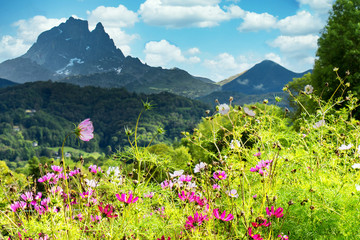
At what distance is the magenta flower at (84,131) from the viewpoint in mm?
1723

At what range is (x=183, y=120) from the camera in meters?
198

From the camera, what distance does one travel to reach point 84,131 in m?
1.79

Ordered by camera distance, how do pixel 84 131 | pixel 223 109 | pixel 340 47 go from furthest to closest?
pixel 340 47, pixel 223 109, pixel 84 131

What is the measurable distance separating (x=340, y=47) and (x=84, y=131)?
59.2ft

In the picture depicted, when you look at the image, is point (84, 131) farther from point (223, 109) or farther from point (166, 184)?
point (223, 109)

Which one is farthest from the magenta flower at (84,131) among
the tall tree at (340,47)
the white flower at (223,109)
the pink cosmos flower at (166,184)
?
the tall tree at (340,47)

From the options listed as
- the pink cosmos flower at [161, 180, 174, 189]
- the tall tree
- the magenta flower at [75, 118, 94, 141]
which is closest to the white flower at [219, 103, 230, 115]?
the pink cosmos flower at [161, 180, 174, 189]

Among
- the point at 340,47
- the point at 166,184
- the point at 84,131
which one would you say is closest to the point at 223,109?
the point at 166,184

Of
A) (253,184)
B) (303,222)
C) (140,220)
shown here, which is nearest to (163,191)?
(140,220)

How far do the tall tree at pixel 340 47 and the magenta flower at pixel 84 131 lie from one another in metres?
16.1

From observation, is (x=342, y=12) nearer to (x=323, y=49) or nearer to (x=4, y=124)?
(x=323, y=49)

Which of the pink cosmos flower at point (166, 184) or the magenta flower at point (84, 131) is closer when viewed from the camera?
the magenta flower at point (84, 131)

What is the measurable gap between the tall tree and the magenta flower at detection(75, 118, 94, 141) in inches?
633

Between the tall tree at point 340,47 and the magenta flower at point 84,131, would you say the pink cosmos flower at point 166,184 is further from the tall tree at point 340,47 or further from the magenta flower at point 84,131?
the tall tree at point 340,47
